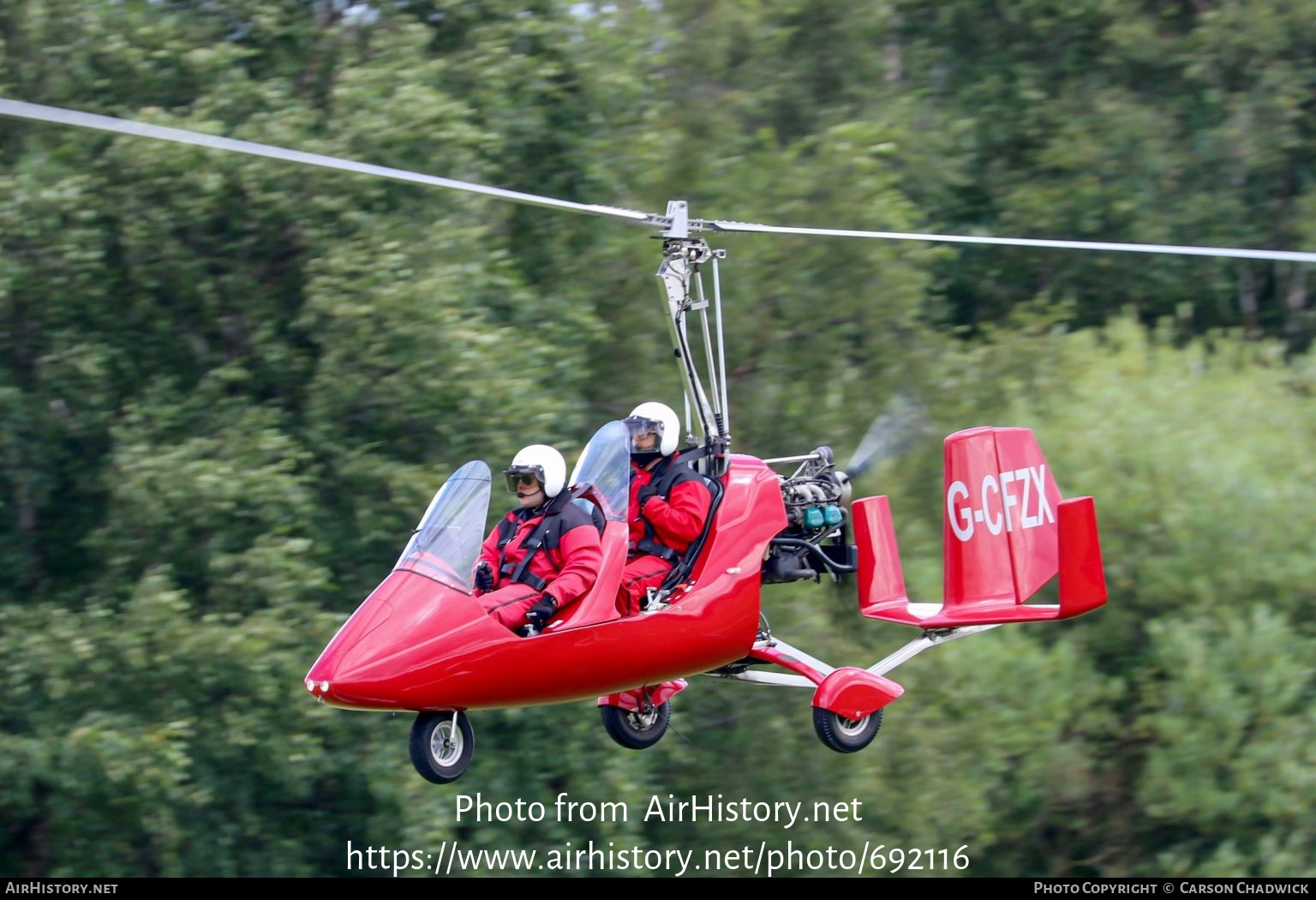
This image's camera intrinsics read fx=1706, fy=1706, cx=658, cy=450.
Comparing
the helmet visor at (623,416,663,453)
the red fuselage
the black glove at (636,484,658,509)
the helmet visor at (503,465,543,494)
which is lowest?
the red fuselage

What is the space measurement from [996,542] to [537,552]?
9.10 feet

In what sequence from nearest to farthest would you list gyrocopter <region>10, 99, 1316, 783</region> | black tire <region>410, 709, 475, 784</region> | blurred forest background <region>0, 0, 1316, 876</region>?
gyrocopter <region>10, 99, 1316, 783</region>
black tire <region>410, 709, 475, 784</region>
blurred forest background <region>0, 0, 1316, 876</region>

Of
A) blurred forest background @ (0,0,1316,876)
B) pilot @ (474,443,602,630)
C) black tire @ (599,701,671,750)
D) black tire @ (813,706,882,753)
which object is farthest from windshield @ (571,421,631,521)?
blurred forest background @ (0,0,1316,876)

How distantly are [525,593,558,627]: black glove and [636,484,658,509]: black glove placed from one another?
106 centimetres

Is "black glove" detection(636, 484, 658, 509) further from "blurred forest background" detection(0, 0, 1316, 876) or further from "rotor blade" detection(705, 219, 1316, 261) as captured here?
"blurred forest background" detection(0, 0, 1316, 876)

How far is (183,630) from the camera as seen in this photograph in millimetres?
11477

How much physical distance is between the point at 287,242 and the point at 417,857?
468 centimetres

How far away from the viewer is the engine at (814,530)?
29.2 feet

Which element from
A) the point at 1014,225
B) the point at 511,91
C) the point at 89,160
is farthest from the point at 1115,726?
the point at 89,160

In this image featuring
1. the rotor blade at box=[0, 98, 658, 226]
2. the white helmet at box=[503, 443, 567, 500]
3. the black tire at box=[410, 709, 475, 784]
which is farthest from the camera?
the white helmet at box=[503, 443, 567, 500]

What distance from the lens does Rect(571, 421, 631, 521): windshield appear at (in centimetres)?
794

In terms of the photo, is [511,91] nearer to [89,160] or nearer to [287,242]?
[287,242]

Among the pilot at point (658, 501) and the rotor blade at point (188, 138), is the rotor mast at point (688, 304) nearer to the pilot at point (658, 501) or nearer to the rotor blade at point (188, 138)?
the pilot at point (658, 501)

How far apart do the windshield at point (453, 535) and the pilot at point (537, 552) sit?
20 cm
